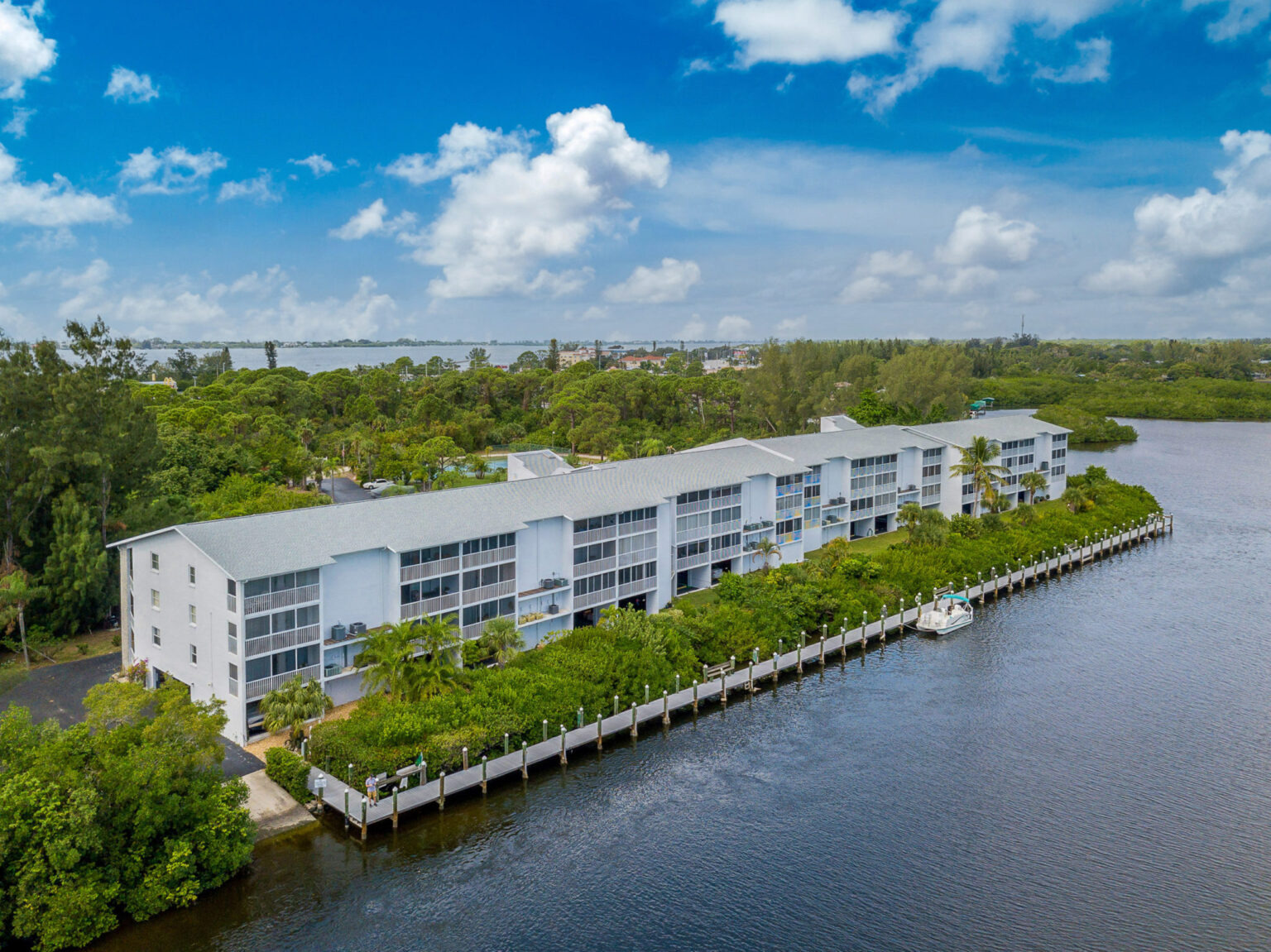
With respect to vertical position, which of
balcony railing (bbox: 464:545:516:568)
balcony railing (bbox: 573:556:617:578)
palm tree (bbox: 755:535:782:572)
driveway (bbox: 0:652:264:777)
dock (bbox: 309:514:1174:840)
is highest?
balcony railing (bbox: 464:545:516:568)

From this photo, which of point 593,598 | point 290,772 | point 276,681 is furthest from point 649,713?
point 276,681

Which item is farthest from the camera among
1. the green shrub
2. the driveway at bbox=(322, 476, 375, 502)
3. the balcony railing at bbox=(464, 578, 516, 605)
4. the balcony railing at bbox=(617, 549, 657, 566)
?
the driveway at bbox=(322, 476, 375, 502)

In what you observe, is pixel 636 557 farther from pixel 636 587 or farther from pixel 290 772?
pixel 290 772

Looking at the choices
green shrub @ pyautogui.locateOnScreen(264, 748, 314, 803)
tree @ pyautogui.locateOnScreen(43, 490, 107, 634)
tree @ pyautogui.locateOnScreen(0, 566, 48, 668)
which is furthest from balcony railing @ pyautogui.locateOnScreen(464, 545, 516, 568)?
tree @ pyautogui.locateOnScreen(0, 566, 48, 668)

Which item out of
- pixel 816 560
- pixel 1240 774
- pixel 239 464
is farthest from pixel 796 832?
pixel 239 464

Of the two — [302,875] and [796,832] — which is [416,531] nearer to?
[302,875]

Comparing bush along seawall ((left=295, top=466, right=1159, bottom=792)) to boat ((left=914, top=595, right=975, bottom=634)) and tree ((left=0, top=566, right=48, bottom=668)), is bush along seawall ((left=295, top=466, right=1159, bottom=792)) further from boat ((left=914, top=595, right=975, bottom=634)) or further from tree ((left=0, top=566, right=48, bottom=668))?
tree ((left=0, top=566, right=48, bottom=668))
